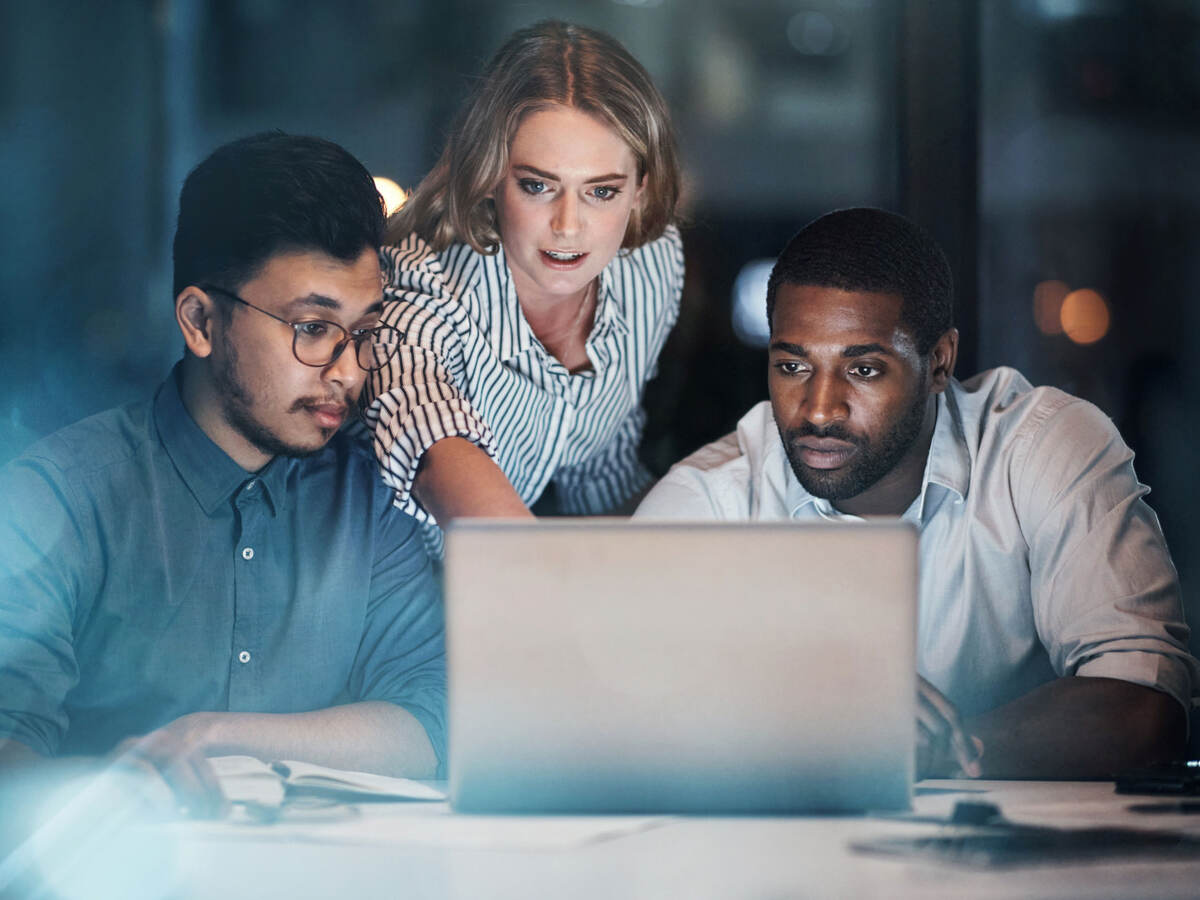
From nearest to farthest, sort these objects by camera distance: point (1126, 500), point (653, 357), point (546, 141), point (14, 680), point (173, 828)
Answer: point (173, 828) < point (14, 680) < point (1126, 500) < point (546, 141) < point (653, 357)

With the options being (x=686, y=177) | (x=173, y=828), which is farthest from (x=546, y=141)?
(x=173, y=828)

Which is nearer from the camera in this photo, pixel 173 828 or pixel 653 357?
pixel 173 828

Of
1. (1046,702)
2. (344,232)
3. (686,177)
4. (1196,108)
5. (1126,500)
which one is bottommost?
(1046,702)

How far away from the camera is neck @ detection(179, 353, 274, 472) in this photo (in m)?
2.12

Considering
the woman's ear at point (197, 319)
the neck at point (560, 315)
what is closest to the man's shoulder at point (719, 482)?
the neck at point (560, 315)

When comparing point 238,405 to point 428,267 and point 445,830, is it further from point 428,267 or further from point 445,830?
point 445,830

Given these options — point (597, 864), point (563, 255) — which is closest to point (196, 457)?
point (563, 255)

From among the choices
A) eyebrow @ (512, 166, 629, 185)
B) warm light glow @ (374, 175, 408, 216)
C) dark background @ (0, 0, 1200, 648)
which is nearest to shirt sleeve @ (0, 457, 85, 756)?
dark background @ (0, 0, 1200, 648)

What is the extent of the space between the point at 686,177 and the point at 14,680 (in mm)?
1665

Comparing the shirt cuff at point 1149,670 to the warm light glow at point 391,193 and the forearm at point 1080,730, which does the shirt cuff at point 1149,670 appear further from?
the warm light glow at point 391,193

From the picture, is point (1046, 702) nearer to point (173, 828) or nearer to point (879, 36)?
point (173, 828)

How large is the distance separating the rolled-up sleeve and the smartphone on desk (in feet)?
3.78

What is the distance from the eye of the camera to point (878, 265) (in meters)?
2.27

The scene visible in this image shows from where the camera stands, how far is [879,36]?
8.84 feet
